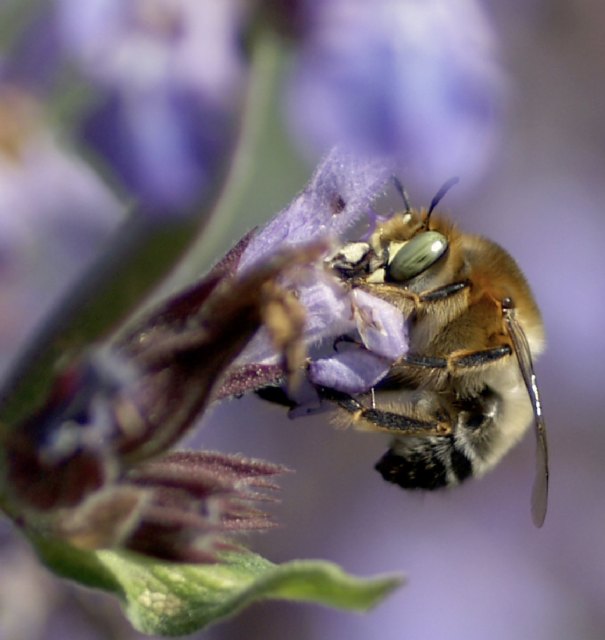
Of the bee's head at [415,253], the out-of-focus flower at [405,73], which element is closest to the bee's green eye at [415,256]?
the bee's head at [415,253]

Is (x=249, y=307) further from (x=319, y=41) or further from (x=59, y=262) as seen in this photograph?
(x=319, y=41)

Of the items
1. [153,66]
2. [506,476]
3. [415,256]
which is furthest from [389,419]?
[506,476]

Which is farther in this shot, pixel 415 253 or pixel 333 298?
pixel 415 253

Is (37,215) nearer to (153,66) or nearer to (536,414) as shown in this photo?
(153,66)

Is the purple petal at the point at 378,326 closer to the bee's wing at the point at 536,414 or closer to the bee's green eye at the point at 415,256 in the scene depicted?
the bee's green eye at the point at 415,256

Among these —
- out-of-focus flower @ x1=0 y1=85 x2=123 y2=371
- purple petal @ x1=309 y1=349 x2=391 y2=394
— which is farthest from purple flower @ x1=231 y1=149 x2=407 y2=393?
out-of-focus flower @ x1=0 y1=85 x2=123 y2=371

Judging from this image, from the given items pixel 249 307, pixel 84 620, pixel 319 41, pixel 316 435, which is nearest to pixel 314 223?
pixel 249 307
